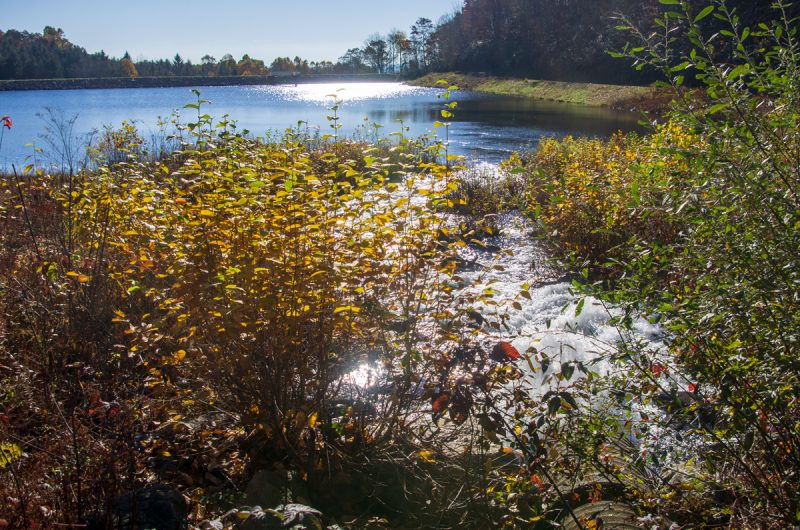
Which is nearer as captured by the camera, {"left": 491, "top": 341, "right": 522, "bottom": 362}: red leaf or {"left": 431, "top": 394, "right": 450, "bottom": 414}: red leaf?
{"left": 431, "top": 394, "right": 450, "bottom": 414}: red leaf

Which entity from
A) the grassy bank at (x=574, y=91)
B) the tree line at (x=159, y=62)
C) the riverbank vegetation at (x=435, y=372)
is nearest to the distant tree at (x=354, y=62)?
the tree line at (x=159, y=62)

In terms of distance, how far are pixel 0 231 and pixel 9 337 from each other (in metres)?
3.78

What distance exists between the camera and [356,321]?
3334 mm

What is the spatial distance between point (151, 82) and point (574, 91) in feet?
208

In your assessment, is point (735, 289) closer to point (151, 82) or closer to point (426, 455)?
point (426, 455)

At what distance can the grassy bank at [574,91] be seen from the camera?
3400 cm

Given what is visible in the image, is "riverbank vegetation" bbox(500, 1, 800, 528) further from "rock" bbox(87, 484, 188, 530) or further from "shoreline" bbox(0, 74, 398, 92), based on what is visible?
"shoreline" bbox(0, 74, 398, 92)

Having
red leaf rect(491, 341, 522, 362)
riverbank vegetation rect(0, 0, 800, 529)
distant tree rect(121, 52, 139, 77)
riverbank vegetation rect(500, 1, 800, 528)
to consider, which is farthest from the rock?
distant tree rect(121, 52, 139, 77)

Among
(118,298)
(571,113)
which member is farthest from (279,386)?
(571,113)

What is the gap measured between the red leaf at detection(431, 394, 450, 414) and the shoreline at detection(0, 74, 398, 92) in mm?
81154

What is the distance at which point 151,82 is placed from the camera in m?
83.2

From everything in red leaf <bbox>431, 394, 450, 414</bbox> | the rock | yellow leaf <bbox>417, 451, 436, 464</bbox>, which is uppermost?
red leaf <bbox>431, 394, 450, 414</bbox>

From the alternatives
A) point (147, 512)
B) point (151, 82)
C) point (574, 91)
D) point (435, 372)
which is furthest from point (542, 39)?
point (147, 512)

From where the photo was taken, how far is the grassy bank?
1339 inches
